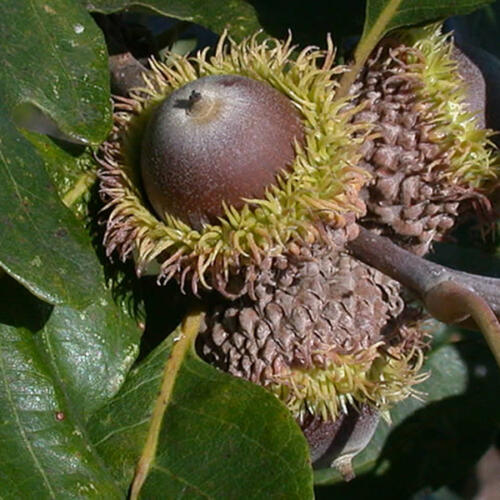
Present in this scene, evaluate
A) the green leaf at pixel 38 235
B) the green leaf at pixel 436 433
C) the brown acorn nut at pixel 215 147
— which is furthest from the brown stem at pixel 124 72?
the green leaf at pixel 436 433

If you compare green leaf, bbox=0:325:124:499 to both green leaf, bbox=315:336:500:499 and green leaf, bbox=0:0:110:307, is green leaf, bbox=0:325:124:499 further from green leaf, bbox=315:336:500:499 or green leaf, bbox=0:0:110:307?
green leaf, bbox=315:336:500:499

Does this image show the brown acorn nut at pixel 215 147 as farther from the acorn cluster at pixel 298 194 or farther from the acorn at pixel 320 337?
the acorn at pixel 320 337

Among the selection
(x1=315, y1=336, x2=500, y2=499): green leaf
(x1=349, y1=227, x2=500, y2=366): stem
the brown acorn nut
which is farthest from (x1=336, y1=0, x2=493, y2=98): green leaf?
(x1=315, y1=336, x2=500, y2=499): green leaf

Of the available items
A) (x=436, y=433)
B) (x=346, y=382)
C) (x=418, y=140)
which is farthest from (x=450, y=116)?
(x=436, y=433)

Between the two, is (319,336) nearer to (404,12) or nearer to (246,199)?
(246,199)

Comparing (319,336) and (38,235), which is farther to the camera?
(319,336)

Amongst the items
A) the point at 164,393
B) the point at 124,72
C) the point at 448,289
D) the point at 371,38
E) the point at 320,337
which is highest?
the point at 371,38
